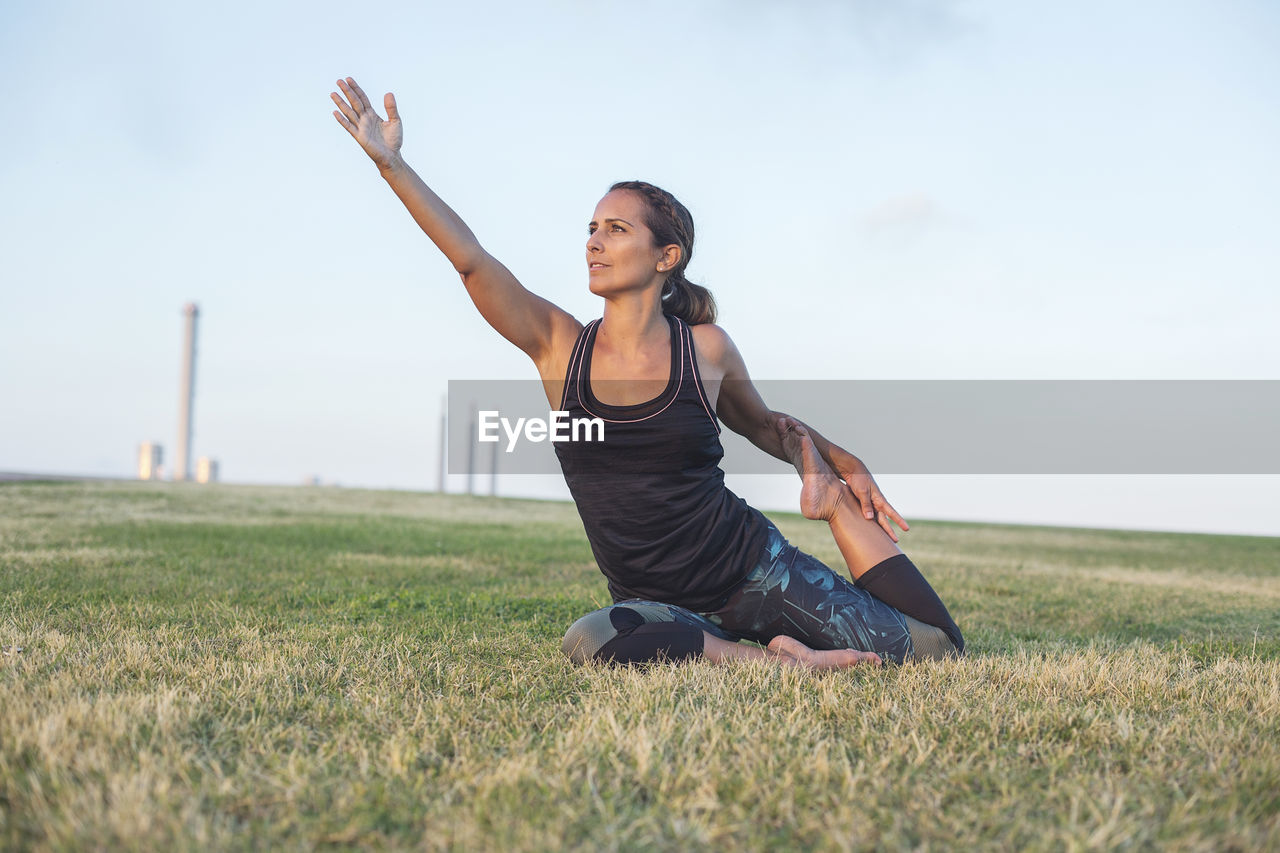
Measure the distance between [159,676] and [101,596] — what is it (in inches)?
132

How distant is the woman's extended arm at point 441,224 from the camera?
405 cm

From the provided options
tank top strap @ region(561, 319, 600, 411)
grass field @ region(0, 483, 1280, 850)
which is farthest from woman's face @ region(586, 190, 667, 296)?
grass field @ region(0, 483, 1280, 850)

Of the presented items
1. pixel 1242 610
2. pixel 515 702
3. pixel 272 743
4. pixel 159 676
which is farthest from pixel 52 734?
pixel 1242 610

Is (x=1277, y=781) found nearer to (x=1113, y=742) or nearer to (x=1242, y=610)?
(x=1113, y=742)

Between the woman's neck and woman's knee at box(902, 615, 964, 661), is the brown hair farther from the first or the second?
woman's knee at box(902, 615, 964, 661)

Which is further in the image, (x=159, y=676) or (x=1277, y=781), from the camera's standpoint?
(x=159, y=676)

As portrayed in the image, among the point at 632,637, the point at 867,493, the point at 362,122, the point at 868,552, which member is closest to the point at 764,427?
the point at 867,493

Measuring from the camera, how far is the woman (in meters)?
4.30

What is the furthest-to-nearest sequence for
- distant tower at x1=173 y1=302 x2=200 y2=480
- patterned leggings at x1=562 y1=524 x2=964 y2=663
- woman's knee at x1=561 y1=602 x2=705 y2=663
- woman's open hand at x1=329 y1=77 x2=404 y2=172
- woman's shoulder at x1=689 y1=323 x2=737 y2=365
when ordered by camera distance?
distant tower at x1=173 y1=302 x2=200 y2=480 → woman's shoulder at x1=689 y1=323 x2=737 y2=365 → patterned leggings at x1=562 y1=524 x2=964 y2=663 → woman's knee at x1=561 y1=602 x2=705 y2=663 → woman's open hand at x1=329 y1=77 x2=404 y2=172

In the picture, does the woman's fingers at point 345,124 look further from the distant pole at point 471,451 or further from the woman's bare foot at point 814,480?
the distant pole at point 471,451


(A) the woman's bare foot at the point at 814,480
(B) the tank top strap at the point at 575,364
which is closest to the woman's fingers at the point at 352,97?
(B) the tank top strap at the point at 575,364

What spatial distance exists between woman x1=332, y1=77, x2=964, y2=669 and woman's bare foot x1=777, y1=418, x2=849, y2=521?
12mm

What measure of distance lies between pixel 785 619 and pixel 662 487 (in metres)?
0.97

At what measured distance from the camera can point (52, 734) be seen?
109 inches
